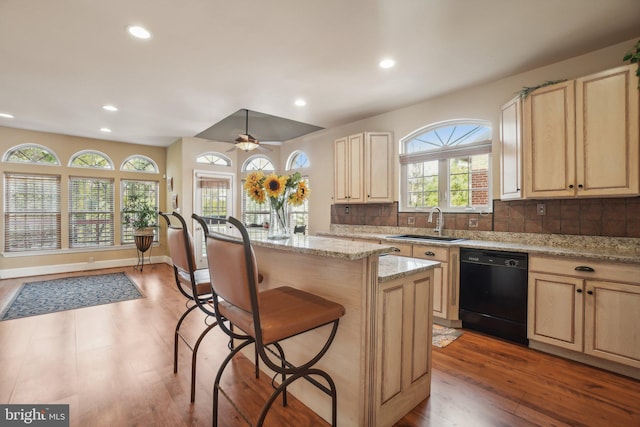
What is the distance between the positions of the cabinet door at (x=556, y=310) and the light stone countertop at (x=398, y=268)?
140 centimetres

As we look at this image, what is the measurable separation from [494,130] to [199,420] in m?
3.84

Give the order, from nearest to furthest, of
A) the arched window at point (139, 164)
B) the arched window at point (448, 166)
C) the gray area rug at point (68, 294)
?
the arched window at point (448, 166) → the gray area rug at point (68, 294) → the arched window at point (139, 164)

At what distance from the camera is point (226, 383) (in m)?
2.15

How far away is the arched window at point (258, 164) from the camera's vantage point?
6.72 metres

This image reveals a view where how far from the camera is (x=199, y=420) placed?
177cm

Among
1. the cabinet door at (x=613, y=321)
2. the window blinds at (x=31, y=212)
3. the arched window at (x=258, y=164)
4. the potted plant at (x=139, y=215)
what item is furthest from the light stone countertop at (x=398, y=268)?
the window blinds at (x=31, y=212)

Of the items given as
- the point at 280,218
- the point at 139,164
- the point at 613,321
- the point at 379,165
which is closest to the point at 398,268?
the point at 280,218

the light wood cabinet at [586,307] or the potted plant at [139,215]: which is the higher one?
the potted plant at [139,215]

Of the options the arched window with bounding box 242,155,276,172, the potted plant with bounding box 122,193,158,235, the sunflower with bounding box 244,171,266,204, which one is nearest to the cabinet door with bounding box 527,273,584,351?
the sunflower with bounding box 244,171,266,204

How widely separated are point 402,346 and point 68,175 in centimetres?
700

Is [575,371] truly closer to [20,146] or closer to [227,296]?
[227,296]

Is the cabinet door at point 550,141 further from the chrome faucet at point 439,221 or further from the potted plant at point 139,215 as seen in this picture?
the potted plant at point 139,215

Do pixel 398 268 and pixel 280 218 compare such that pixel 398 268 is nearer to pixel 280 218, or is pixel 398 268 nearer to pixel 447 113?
pixel 280 218

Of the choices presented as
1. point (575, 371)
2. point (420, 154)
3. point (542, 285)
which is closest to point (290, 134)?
point (420, 154)
